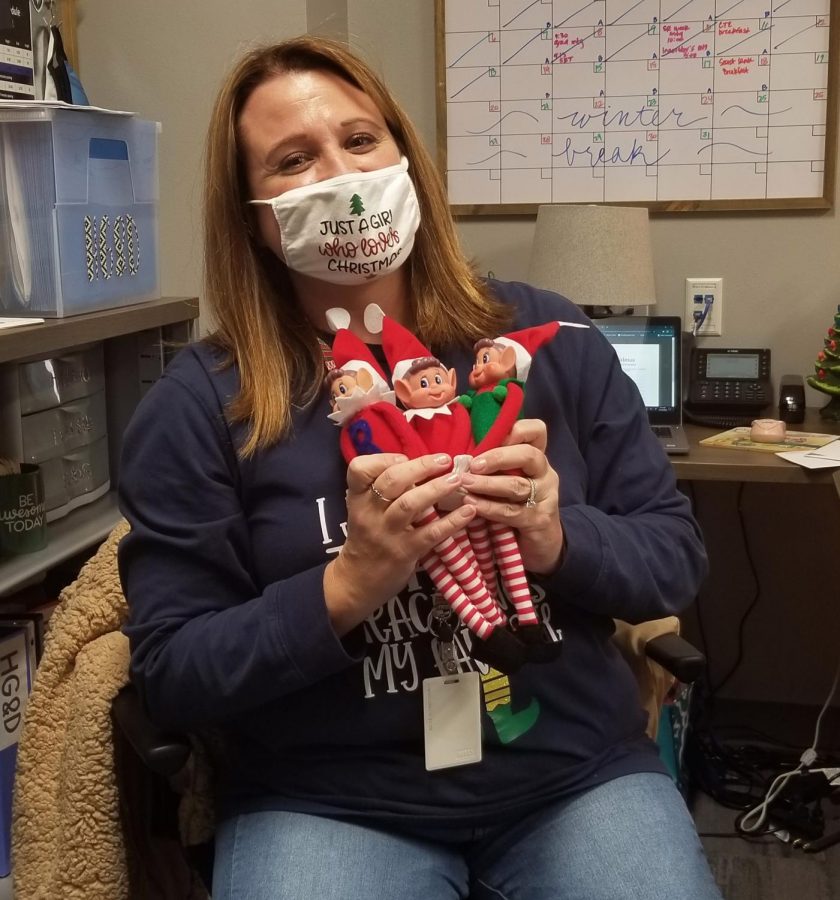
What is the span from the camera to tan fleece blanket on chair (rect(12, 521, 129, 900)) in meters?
1.23

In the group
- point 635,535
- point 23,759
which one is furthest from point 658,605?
point 23,759

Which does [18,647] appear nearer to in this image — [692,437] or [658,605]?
[658,605]

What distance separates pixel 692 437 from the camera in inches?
81.0

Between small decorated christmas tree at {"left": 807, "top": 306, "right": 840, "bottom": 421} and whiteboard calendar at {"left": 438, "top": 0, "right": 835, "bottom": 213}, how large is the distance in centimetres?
34

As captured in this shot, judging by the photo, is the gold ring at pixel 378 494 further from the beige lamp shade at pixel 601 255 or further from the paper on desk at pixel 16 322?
the beige lamp shade at pixel 601 255

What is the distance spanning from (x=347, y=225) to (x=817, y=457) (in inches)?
43.3

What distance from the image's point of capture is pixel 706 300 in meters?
2.31

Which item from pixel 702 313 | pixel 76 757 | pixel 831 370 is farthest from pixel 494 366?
pixel 702 313

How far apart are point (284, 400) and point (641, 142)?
4.81ft

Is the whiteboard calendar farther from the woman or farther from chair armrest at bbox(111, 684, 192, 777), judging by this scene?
chair armrest at bbox(111, 684, 192, 777)

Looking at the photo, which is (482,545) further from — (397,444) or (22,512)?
(22,512)

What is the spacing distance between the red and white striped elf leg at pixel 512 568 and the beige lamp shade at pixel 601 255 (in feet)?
3.79

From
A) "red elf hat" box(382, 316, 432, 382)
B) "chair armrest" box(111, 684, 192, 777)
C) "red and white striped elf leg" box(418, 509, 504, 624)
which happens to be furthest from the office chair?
"red elf hat" box(382, 316, 432, 382)

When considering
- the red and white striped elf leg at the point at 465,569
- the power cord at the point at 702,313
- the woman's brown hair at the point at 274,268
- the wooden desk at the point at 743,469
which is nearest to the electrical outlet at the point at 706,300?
the power cord at the point at 702,313
